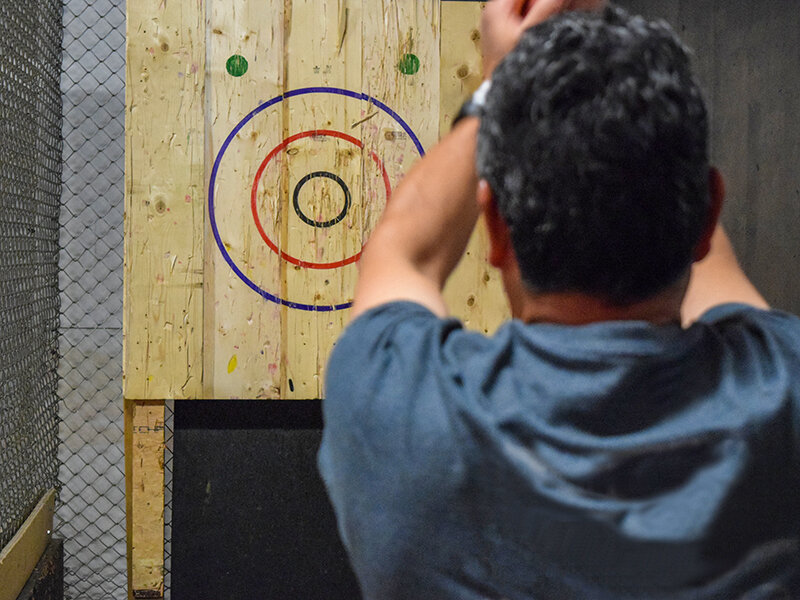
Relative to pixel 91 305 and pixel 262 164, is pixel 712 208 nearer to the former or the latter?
pixel 262 164

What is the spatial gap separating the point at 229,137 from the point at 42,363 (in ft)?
4.49

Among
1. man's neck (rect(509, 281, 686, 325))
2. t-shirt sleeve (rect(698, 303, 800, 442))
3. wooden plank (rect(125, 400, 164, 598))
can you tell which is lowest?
wooden plank (rect(125, 400, 164, 598))

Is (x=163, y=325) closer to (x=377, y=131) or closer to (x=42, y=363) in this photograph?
(x=377, y=131)

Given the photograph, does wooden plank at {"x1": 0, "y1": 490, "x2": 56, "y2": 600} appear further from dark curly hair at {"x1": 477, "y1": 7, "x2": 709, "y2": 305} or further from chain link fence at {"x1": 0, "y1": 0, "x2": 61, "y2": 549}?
dark curly hair at {"x1": 477, "y1": 7, "x2": 709, "y2": 305}

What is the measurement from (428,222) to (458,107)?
1.53 m

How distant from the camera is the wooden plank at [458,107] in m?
2.01

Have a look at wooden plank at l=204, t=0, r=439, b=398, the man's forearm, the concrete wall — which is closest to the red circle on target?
wooden plank at l=204, t=0, r=439, b=398

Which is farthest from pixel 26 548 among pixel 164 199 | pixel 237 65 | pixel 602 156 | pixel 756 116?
pixel 756 116

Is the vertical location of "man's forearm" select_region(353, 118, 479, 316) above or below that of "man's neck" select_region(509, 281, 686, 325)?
above

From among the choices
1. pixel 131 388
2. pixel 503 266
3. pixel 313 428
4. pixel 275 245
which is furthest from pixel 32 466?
pixel 503 266

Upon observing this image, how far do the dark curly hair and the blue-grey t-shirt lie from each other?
0.05 meters

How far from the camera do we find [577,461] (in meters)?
0.45

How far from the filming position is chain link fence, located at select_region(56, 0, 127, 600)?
9.68 feet

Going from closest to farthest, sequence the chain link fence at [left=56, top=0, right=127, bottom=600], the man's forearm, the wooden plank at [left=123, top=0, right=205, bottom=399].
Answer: the man's forearm
the wooden plank at [left=123, top=0, right=205, bottom=399]
the chain link fence at [left=56, top=0, right=127, bottom=600]
